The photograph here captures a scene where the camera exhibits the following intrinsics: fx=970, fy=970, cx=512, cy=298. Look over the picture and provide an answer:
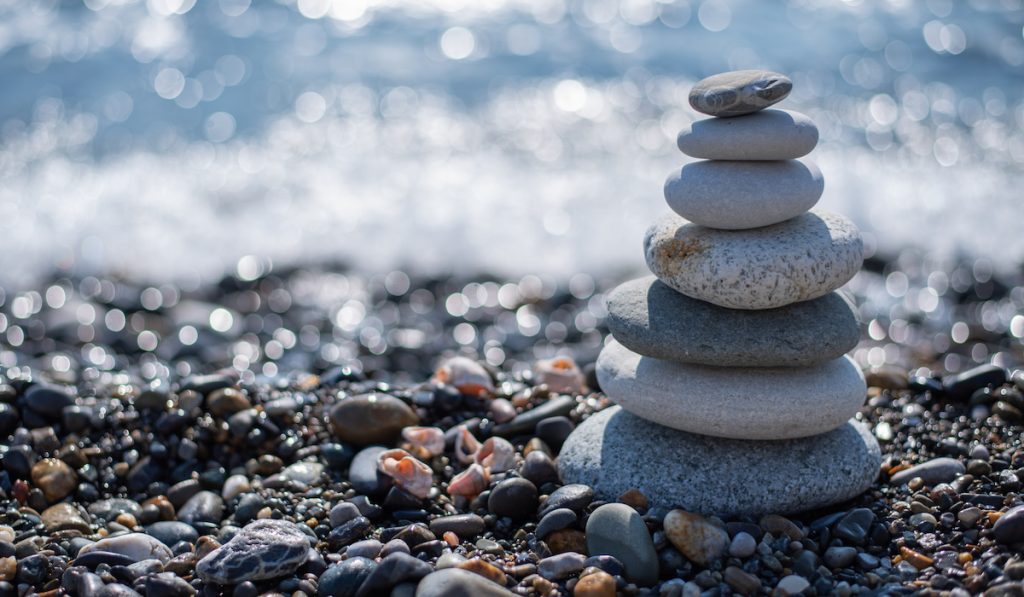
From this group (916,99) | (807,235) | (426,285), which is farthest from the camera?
(916,99)

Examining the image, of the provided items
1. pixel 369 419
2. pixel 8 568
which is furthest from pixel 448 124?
pixel 8 568

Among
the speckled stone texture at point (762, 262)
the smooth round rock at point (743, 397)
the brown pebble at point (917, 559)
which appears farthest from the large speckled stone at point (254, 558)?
the brown pebble at point (917, 559)

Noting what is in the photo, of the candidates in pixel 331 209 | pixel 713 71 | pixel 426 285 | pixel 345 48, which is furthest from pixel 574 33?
pixel 426 285

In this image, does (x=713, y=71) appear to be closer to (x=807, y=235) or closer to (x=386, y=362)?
(x=386, y=362)

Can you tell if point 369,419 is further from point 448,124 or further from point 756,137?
point 448,124

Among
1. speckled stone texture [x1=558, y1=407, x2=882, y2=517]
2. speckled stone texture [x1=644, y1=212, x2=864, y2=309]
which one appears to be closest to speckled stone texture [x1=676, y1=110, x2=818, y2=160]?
speckled stone texture [x1=644, y1=212, x2=864, y2=309]

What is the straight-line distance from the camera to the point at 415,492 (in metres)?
4.14

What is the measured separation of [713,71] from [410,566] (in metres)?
14.2

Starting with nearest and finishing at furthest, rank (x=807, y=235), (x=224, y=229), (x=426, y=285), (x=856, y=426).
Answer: (x=807, y=235)
(x=856, y=426)
(x=426, y=285)
(x=224, y=229)

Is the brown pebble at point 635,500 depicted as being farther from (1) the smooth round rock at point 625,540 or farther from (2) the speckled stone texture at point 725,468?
(1) the smooth round rock at point 625,540

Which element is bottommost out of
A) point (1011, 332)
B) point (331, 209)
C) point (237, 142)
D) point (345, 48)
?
point (1011, 332)

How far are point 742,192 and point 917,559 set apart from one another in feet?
4.88

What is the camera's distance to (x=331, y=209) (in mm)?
11031

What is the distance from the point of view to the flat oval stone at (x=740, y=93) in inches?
145
